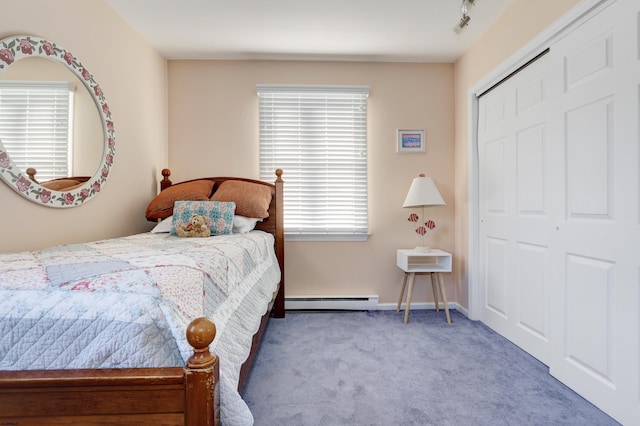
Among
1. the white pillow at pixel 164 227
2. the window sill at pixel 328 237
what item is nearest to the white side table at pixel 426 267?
the window sill at pixel 328 237

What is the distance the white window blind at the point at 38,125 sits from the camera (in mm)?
1541

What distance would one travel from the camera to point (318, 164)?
317cm

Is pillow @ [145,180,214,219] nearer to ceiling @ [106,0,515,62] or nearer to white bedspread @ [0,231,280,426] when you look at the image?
ceiling @ [106,0,515,62]

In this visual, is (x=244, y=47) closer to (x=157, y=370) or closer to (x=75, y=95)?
(x=75, y=95)

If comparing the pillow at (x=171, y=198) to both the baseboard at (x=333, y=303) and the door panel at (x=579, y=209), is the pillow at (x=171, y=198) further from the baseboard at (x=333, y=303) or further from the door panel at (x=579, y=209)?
the door panel at (x=579, y=209)

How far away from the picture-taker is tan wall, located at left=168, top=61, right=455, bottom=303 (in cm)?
317

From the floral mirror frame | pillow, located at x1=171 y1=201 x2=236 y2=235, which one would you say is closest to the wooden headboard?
pillow, located at x1=171 y1=201 x2=236 y2=235

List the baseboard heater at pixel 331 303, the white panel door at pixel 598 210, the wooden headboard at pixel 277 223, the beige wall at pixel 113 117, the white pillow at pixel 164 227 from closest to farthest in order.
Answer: the white panel door at pixel 598 210, the beige wall at pixel 113 117, the white pillow at pixel 164 227, the wooden headboard at pixel 277 223, the baseboard heater at pixel 331 303

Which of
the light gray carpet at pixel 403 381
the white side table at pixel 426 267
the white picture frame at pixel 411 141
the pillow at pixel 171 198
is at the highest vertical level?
the white picture frame at pixel 411 141

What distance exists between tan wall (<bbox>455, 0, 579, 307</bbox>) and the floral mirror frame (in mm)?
2856

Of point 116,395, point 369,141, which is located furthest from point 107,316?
point 369,141

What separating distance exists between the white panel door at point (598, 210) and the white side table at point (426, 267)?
37.7 inches

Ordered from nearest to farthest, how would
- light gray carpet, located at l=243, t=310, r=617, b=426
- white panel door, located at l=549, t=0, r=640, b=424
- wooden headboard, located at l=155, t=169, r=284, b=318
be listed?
white panel door, located at l=549, t=0, r=640, b=424, light gray carpet, located at l=243, t=310, r=617, b=426, wooden headboard, located at l=155, t=169, r=284, b=318

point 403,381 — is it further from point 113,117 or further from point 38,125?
point 113,117
